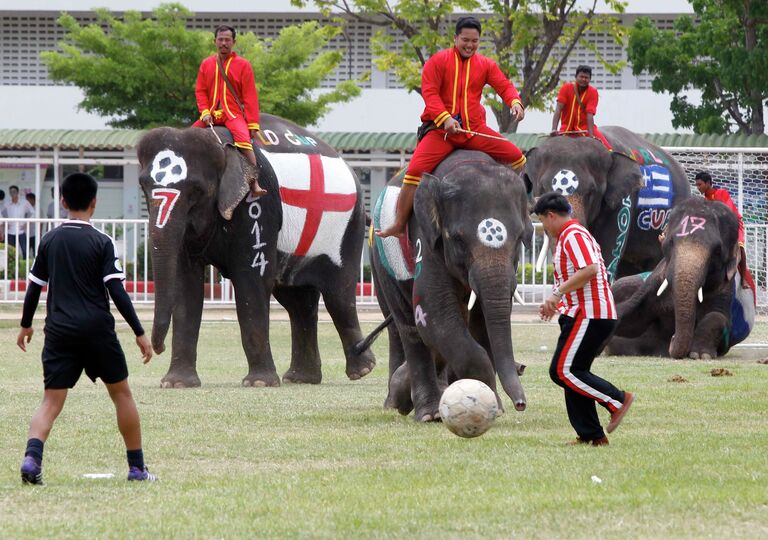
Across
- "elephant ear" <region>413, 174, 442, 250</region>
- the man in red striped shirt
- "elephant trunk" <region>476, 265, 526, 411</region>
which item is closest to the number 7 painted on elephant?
"elephant ear" <region>413, 174, 442, 250</region>

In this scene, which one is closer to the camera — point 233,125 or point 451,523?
point 451,523

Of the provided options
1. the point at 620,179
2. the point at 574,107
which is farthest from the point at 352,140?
the point at 620,179

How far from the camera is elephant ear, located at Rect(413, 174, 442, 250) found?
10.4m

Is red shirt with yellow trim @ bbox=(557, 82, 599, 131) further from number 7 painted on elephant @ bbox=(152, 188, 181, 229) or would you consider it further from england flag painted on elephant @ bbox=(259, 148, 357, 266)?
number 7 painted on elephant @ bbox=(152, 188, 181, 229)

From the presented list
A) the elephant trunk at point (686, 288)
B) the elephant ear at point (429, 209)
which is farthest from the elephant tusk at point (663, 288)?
the elephant ear at point (429, 209)

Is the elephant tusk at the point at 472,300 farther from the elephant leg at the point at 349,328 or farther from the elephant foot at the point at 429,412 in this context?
the elephant leg at the point at 349,328

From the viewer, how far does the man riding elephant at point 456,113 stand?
10.8 meters

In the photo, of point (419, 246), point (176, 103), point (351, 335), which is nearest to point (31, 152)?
point (176, 103)

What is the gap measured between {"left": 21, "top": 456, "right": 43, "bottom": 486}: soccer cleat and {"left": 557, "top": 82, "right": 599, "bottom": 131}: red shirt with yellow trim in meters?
11.4

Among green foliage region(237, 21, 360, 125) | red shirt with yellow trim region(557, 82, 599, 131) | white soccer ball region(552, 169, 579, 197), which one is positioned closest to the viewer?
white soccer ball region(552, 169, 579, 197)

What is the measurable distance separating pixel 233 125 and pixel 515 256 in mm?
4873

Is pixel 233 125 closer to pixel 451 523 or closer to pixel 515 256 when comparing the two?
pixel 515 256

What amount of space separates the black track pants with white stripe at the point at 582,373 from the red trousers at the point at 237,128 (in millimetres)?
5435

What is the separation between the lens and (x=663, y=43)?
1395 inches
